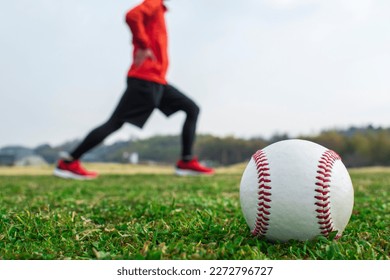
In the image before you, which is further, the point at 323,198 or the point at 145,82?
the point at 145,82

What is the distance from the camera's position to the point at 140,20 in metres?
6.75

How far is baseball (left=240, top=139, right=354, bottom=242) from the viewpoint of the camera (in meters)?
2.41

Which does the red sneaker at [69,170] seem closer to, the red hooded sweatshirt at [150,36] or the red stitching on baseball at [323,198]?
the red hooded sweatshirt at [150,36]

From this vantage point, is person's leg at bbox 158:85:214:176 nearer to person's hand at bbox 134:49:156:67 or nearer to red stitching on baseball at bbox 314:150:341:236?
person's hand at bbox 134:49:156:67

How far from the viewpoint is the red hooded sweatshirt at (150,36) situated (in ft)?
22.1

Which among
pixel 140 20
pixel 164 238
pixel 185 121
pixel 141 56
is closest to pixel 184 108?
pixel 185 121

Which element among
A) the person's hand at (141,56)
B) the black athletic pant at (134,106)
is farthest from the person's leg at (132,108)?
the person's hand at (141,56)

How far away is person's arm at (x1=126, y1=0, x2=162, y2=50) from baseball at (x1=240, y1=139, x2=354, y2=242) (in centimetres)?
468

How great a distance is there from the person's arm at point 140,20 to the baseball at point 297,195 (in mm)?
4675

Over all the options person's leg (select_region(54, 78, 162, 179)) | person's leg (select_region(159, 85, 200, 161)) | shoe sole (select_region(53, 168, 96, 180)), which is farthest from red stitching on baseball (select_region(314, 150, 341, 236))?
shoe sole (select_region(53, 168, 96, 180))

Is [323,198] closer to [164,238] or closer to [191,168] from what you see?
[164,238]

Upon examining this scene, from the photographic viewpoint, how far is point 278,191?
244 centimetres

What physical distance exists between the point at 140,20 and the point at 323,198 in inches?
204
